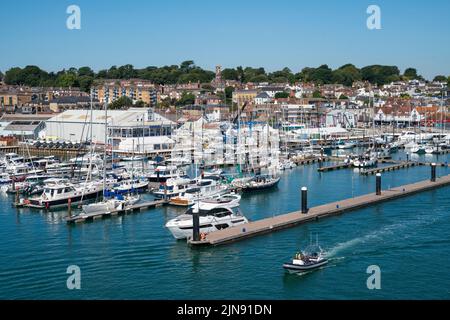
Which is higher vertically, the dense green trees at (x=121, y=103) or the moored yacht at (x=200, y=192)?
the dense green trees at (x=121, y=103)

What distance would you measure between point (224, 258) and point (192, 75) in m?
79.6

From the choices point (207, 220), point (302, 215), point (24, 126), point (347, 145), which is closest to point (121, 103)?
point (24, 126)

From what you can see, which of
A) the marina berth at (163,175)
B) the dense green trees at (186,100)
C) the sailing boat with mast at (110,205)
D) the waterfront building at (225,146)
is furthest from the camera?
the dense green trees at (186,100)

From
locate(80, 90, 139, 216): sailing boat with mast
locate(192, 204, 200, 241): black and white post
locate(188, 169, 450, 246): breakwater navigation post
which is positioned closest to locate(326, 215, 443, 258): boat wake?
locate(188, 169, 450, 246): breakwater navigation post

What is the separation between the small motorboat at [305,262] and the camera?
13.7 m

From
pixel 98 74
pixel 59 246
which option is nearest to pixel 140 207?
pixel 59 246

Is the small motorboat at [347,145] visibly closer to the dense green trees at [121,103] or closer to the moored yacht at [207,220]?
the moored yacht at [207,220]

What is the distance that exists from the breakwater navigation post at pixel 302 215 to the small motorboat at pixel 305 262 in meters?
2.52

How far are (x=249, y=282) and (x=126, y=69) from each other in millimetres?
91126

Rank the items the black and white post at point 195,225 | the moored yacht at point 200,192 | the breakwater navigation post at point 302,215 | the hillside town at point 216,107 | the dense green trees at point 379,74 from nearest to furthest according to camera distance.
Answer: the black and white post at point 195,225 → the breakwater navigation post at point 302,215 → the moored yacht at point 200,192 → the hillside town at point 216,107 → the dense green trees at point 379,74

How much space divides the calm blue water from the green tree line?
2756 inches

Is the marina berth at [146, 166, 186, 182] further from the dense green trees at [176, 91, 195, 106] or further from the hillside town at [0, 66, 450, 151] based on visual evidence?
the dense green trees at [176, 91, 195, 106]

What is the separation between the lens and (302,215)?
1864cm

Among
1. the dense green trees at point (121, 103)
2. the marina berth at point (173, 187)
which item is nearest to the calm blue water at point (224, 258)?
the marina berth at point (173, 187)
